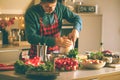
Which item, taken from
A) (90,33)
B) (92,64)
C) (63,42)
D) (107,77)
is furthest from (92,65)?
(90,33)

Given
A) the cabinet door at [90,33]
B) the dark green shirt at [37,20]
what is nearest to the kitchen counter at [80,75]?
the dark green shirt at [37,20]

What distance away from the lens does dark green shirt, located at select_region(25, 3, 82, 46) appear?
117 inches

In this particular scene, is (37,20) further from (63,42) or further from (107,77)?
(107,77)

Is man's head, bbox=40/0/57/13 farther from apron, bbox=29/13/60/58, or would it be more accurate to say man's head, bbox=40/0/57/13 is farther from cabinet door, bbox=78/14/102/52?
cabinet door, bbox=78/14/102/52

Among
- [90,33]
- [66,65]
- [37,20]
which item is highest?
[37,20]

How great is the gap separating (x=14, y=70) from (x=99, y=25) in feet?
11.7

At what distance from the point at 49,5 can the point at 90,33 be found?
3016 mm

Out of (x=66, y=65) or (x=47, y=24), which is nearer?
(x=66, y=65)

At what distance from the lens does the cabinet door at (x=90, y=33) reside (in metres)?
5.91

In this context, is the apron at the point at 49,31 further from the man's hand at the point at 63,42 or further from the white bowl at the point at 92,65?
the white bowl at the point at 92,65

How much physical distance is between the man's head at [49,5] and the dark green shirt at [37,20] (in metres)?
Result: 0.07

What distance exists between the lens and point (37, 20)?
3.21 meters

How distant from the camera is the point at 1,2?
5191 mm

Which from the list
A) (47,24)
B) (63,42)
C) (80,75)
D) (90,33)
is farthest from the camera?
(90,33)
